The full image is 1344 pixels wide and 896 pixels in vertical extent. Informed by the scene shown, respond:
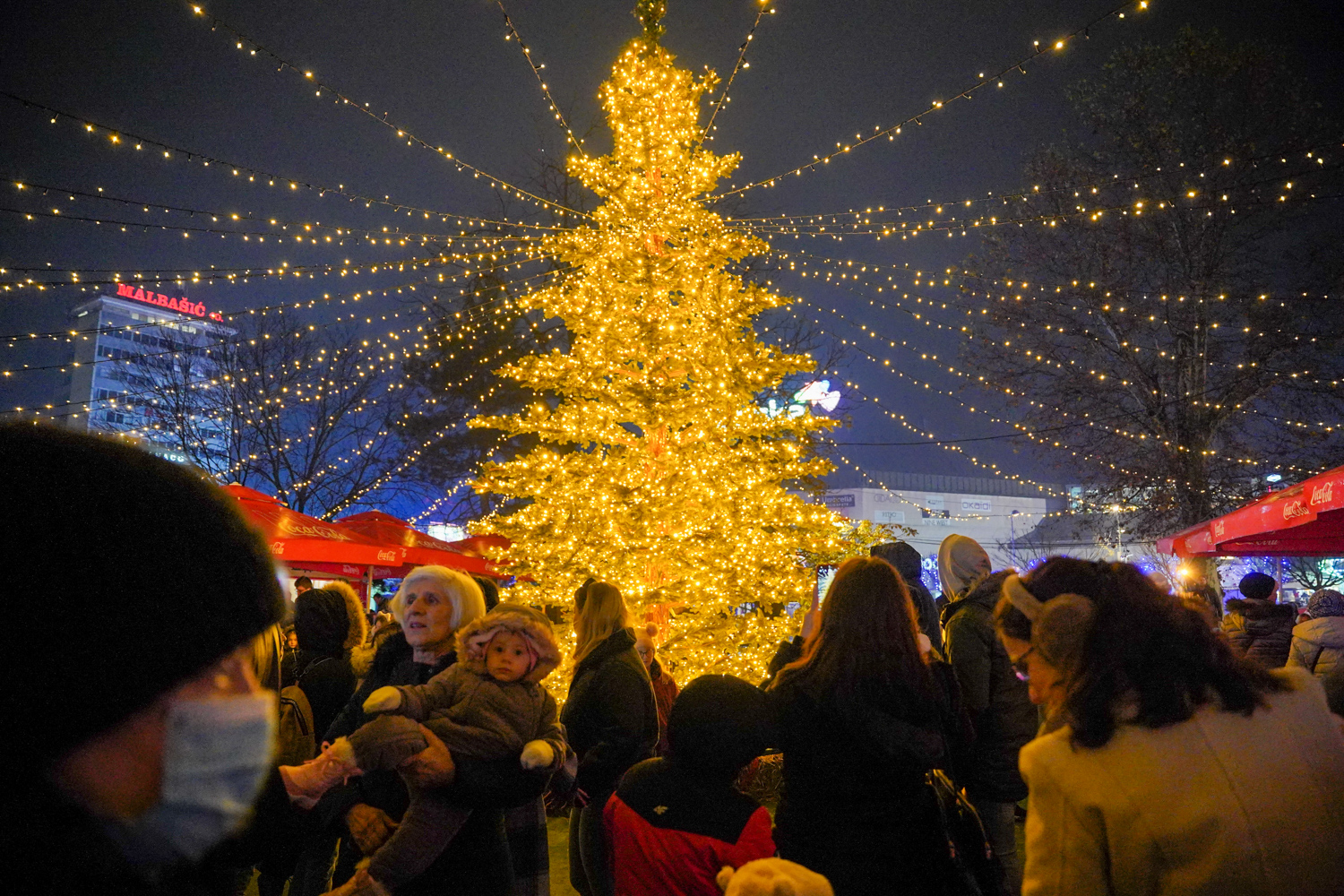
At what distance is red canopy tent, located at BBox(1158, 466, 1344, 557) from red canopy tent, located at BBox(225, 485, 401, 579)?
1006 cm

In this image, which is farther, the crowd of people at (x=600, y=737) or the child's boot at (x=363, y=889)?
the child's boot at (x=363, y=889)

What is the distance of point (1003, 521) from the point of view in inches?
2813

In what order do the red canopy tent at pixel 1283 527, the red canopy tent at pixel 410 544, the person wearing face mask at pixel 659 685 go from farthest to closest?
1. the red canopy tent at pixel 410 544
2. the red canopy tent at pixel 1283 527
3. the person wearing face mask at pixel 659 685

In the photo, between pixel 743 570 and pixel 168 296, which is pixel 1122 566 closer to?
pixel 743 570

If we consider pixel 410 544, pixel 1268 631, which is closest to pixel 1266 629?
pixel 1268 631

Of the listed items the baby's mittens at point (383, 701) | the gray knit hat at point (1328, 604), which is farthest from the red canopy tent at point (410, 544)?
the gray knit hat at point (1328, 604)

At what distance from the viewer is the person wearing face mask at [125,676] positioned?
698mm

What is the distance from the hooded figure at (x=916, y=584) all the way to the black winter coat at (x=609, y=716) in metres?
1.84

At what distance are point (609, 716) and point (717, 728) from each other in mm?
1480

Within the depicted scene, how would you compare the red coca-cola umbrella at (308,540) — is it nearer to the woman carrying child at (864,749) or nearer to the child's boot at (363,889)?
the child's boot at (363,889)

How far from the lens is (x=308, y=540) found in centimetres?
957

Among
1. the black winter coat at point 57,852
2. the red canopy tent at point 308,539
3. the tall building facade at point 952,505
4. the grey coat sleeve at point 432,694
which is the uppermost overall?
the tall building facade at point 952,505

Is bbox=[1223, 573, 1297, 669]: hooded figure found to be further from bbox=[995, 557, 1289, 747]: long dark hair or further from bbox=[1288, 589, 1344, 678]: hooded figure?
bbox=[995, 557, 1289, 747]: long dark hair

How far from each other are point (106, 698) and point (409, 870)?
2287 millimetres
